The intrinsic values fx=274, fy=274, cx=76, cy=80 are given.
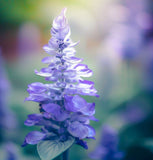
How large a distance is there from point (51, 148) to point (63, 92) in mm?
101

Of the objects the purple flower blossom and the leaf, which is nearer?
the leaf

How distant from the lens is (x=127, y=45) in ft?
5.80

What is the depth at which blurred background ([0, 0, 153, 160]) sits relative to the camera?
124cm

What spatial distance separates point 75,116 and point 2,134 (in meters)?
0.83

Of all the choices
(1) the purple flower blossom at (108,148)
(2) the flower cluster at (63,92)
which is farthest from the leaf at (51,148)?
(1) the purple flower blossom at (108,148)

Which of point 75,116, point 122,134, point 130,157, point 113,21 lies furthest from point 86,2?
point 75,116

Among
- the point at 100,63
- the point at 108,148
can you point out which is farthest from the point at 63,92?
the point at 100,63

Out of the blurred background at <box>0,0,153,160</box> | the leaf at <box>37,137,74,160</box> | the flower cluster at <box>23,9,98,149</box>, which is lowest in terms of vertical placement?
the leaf at <box>37,137,74,160</box>

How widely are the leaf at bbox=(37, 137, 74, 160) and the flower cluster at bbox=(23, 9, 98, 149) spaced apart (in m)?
0.01

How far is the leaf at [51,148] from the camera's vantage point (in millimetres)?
460

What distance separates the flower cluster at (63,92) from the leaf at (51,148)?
0.01 metres

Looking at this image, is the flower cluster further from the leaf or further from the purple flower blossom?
the purple flower blossom

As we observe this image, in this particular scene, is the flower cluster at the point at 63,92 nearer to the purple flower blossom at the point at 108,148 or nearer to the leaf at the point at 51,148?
the leaf at the point at 51,148

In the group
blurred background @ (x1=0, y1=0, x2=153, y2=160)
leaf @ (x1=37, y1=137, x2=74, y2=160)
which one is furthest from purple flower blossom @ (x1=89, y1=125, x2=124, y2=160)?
leaf @ (x1=37, y1=137, x2=74, y2=160)
